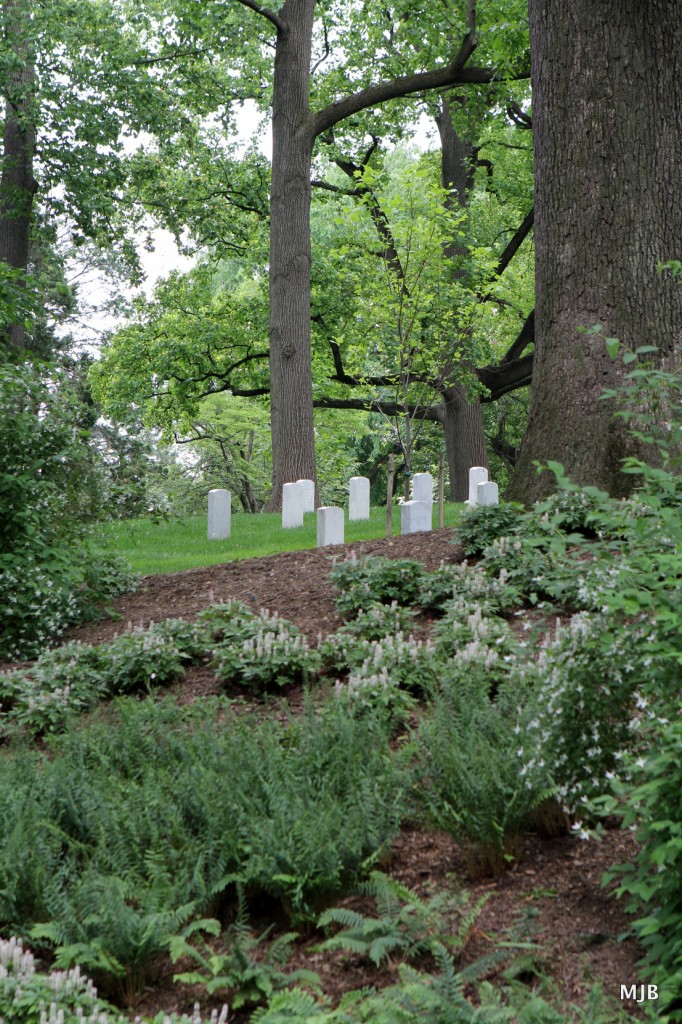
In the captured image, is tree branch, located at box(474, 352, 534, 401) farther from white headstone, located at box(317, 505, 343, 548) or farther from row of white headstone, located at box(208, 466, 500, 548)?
white headstone, located at box(317, 505, 343, 548)

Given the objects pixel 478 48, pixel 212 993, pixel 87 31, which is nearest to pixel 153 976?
pixel 212 993

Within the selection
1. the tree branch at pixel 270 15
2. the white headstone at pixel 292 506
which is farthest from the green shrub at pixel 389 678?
A: the tree branch at pixel 270 15

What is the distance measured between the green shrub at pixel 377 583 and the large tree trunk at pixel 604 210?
60.6 inches

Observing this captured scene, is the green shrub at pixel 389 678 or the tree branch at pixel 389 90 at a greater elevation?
the tree branch at pixel 389 90

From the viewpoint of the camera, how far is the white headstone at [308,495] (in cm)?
1298

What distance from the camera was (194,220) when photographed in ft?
67.1

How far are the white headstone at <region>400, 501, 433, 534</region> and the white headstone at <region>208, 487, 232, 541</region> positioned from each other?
2.29m

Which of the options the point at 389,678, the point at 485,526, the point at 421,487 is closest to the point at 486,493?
the point at 421,487

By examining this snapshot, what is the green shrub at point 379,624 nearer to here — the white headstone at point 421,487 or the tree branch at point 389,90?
the white headstone at point 421,487

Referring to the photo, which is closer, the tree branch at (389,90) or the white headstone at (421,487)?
the white headstone at (421,487)

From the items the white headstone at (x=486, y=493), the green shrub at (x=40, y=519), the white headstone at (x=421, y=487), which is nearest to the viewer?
the green shrub at (x=40, y=519)

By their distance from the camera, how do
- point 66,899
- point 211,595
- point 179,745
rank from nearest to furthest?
1. point 66,899
2. point 179,745
3. point 211,595

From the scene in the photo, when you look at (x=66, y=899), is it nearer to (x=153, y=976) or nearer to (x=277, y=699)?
(x=153, y=976)

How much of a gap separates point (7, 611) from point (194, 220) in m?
14.8
